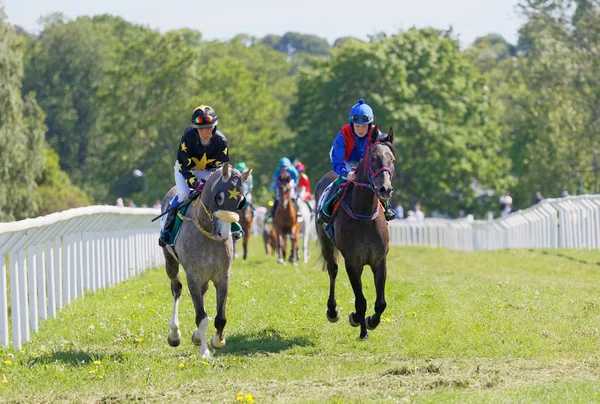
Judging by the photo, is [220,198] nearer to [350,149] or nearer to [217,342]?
[217,342]

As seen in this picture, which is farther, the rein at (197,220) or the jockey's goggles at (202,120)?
the jockey's goggles at (202,120)

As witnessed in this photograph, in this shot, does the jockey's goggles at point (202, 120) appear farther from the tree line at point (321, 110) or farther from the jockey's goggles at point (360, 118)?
the tree line at point (321, 110)

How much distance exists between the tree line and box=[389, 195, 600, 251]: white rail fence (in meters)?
10.6

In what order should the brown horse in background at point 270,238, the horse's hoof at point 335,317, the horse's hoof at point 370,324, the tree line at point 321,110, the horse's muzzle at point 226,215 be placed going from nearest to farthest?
the horse's muzzle at point 226,215, the horse's hoof at point 370,324, the horse's hoof at point 335,317, the brown horse in background at point 270,238, the tree line at point 321,110

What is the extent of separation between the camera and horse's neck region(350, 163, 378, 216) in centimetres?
1186

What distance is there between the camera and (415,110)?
5941 cm

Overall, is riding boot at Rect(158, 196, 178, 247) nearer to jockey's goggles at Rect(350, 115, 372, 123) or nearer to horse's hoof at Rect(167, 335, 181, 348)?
horse's hoof at Rect(167, 335, 181, 348)

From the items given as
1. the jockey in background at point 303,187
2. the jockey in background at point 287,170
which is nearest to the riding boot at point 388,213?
the jockey in background at point 287,170

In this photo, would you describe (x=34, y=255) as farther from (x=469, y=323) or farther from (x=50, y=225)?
(x=469, y=323)

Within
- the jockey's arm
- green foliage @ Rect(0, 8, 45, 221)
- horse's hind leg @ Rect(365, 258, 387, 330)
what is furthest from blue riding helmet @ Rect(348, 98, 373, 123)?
green foliage @ Rect(0, 8, 45, 221)

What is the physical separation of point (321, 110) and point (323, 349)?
51.5 meters

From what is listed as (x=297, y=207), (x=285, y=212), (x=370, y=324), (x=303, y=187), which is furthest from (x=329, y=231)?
(x=303, y=187)

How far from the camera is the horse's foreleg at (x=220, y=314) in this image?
1115cm

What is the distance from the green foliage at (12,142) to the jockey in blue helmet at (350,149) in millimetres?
34535
